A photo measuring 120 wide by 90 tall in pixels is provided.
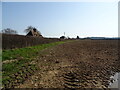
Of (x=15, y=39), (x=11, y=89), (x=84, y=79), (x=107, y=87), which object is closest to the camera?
(x=11, y=89)

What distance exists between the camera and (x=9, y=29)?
264 feet

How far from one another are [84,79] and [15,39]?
40.3 ft

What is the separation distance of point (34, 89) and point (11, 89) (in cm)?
81

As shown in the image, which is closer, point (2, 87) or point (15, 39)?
point (2, 87)

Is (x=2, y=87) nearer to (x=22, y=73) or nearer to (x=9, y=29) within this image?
(x=22, y=73)

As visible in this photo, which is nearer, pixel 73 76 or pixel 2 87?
pixel 2 87

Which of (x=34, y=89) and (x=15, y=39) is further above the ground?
(x=15, y=39)

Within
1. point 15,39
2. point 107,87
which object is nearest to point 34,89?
point 107,87

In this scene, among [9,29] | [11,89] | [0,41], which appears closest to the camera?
[11,89]

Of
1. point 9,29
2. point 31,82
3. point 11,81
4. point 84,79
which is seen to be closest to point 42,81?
point 31,82

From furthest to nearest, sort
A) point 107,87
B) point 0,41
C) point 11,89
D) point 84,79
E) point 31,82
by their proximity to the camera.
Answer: point 0,41 < point 84,79 < point 31,82 < point 107,87 < point 11,89

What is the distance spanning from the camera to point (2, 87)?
4.54 m

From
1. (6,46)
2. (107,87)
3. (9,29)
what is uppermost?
(9,29)

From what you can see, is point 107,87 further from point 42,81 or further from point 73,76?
point 42,81
